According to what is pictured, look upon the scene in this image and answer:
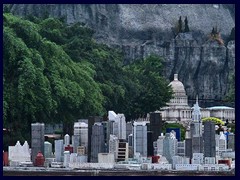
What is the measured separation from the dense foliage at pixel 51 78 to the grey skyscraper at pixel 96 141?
13.0ft

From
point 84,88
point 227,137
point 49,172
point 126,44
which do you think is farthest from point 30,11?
point 49,172

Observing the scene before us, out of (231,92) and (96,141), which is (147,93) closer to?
(231,92)

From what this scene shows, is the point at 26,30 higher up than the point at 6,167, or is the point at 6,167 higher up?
the point at 26,30

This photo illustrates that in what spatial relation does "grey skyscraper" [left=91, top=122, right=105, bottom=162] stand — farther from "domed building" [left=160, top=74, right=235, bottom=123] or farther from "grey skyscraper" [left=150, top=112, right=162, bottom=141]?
"domed building" [left=160, top=74, right=235, bottom=123]

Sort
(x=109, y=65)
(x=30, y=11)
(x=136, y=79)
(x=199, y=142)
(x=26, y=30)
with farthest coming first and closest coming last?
1. (x=30, y=11)
2. (x=136, y=79)
3. (x=109, y=65)
4. (x=26, y=30)
5. (x=199, y=142)

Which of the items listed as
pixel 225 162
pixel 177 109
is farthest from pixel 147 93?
pixel 225 162

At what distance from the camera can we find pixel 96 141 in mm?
30344

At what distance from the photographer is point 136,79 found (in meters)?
55.9

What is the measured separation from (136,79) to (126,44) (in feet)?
92.3

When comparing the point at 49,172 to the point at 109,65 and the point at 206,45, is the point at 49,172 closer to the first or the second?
the point at 109,65

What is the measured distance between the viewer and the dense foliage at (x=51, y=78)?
34344 millimetres

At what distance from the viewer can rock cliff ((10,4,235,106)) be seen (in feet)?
272

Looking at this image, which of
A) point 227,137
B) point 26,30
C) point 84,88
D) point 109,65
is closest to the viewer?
point 227,137

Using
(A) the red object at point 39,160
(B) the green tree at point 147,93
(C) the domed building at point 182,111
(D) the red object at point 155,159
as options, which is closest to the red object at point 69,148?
(A) the red object at point 39,160
